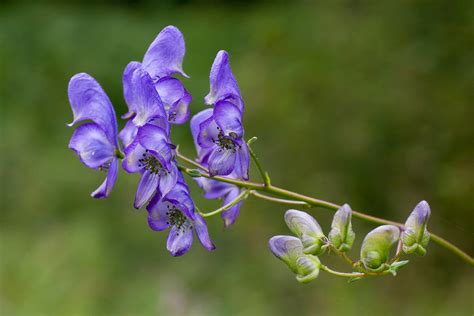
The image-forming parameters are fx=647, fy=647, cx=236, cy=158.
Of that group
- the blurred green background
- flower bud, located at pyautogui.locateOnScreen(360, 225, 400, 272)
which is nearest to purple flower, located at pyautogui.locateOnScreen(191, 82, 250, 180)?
flower bud, located at pyautogui.locateOnScreen(360, 225, 400, 272)

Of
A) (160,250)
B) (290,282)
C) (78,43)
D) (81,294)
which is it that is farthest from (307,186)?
(78,43)

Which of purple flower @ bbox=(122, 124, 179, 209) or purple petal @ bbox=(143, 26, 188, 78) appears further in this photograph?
purple petal @ bbox=(143, 26, 188, 78)

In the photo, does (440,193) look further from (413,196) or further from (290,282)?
(290,282)

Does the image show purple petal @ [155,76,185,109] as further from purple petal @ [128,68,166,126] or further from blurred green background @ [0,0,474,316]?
blurred green background @ [0,0,474,316]

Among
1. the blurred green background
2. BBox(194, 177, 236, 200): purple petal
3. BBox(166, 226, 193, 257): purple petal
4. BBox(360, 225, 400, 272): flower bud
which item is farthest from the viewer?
the blurred green background

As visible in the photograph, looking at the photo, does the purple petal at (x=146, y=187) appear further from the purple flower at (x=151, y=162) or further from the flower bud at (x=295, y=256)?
the flower bud at (x=295, y=256)

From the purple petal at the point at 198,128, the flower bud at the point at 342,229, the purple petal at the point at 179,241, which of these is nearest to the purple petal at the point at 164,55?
the purple petal at the point at 198,128
